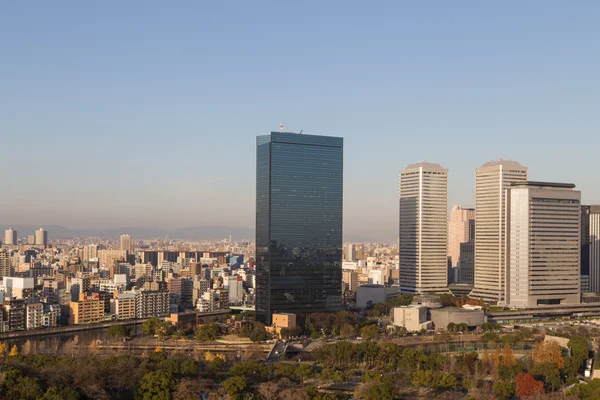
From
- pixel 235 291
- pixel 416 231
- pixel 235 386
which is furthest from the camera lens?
pixel 235 291

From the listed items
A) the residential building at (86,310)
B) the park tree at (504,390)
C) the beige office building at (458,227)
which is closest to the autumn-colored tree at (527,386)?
the park tree at (504,390)

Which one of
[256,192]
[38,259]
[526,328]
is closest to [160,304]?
[256,192]

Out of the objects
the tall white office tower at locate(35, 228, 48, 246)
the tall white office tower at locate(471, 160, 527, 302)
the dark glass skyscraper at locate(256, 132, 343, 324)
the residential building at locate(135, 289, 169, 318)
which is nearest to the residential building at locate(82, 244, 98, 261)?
the tall white office tower at locate(35, 228, 48, 246)

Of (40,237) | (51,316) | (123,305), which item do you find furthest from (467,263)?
(40,237)

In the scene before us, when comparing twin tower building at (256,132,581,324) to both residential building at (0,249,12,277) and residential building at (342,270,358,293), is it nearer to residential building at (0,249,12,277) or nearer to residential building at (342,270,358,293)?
residential building at (342,270,358,293)

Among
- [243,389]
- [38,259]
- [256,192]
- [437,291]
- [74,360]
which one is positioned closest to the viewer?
[243,389]

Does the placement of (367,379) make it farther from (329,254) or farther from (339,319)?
(329,254)

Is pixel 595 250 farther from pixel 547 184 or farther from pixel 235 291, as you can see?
pixel 235 291
